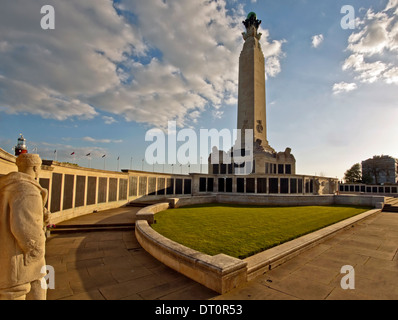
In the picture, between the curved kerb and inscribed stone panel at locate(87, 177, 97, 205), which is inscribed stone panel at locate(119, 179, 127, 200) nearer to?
inscribed stone panel at locate(87, 177, 97, 205)

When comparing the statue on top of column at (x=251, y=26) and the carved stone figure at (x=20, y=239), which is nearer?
the carved stone figure at (x=20, y=239)

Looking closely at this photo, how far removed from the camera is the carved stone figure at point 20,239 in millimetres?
2756

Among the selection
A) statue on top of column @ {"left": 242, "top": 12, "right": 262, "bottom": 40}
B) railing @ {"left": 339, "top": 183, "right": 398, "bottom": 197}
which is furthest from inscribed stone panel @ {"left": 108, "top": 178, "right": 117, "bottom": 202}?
railing @ {"left": 339, "top": 183, "right": 398, "bottom": 197}

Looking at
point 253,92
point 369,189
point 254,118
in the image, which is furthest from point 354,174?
point 253,92

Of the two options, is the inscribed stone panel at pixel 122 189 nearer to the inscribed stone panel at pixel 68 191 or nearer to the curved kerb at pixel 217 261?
the inscribed stone panel at pixel 68 191

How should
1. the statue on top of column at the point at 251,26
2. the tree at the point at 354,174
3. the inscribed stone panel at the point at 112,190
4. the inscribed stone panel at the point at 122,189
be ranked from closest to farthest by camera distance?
the inscribed stone panel at the point at 112,190 < the inscribed stone panel at the point at 122,189 < the statue on top of column at the point at 251,26 < the tree at the point at 354,174

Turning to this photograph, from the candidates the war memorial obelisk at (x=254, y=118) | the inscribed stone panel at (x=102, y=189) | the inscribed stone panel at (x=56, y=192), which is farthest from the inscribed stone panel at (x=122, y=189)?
the war memorial obelisk at (x=254, y=118)

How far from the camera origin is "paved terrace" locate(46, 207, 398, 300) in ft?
14.7

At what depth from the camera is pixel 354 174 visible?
71750mm

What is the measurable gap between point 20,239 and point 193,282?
376cm

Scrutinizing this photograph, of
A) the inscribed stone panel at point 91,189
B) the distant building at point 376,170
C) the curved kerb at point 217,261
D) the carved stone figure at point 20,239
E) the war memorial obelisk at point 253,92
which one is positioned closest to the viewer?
the carved stone figure at point 20,239

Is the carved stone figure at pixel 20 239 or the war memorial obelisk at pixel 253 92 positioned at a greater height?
the war memorial obelisk at pixel 253 92

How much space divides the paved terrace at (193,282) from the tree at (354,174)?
7756cm
